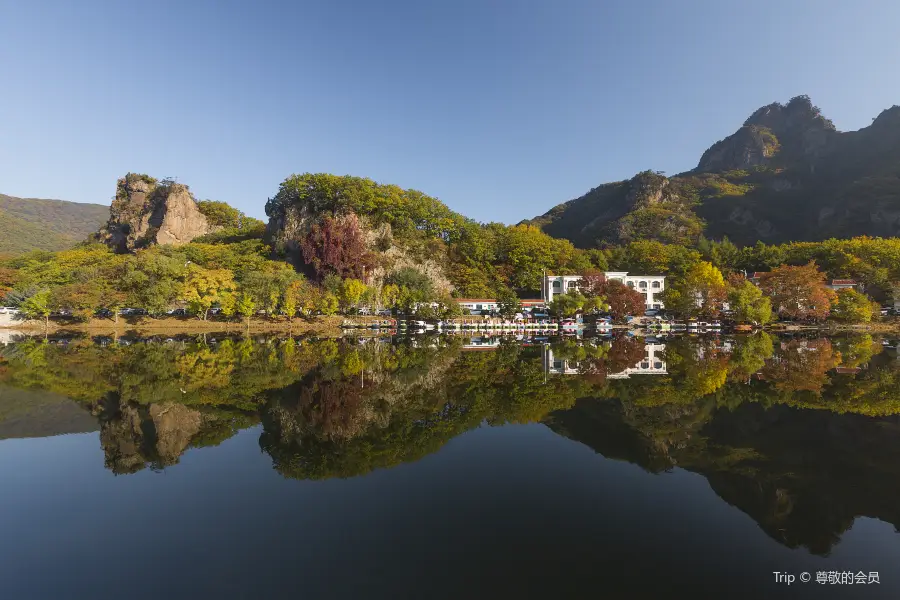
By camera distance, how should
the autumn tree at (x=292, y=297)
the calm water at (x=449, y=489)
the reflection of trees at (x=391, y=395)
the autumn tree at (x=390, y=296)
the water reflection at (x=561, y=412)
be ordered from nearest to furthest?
the calm water at (x=449, y=489)
the water reflection at (x=561, y=412)
the reflection of trees at (x=391, y=395)
the autumn tree at (x=292, y=297)
the autumn tree at (x=390, y=296)

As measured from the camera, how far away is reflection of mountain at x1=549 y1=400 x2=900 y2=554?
7219mm

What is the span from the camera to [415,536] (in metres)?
6.67

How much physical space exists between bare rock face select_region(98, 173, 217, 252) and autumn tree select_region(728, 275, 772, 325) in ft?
311

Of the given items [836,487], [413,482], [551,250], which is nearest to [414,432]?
[413,482]

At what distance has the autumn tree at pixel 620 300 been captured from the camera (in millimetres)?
58072

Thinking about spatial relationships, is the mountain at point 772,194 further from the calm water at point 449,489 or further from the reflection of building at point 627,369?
the calm water at point 449,489

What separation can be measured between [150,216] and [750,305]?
10676cm

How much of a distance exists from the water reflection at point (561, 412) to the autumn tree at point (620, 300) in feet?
103

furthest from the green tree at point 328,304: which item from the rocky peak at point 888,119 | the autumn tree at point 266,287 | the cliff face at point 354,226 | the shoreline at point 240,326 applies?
the rocky peak at point 888,119

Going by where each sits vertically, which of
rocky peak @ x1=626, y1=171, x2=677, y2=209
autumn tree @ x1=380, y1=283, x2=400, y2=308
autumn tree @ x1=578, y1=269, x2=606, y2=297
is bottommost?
autumn tree @ x1=380, y1=283, x2=400, y2=308

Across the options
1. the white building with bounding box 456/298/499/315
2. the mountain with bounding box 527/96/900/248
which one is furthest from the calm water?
the mountain with bounding box 527/96/900/248

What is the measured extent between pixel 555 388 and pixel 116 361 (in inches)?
1017

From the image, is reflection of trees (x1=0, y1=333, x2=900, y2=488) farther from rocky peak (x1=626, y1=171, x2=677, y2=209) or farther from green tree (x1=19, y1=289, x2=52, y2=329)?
rocky peak (x1=626, y1=171, x2=677, y2=209)

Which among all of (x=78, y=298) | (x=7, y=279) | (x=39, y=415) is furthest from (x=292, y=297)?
(x=7, y=279)
